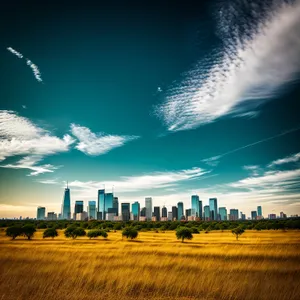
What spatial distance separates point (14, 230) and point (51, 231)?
793cm

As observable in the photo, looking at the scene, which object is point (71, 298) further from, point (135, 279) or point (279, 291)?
point (279, 291)

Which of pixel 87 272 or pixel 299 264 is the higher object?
pixel 87 272

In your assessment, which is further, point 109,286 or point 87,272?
point 87,272

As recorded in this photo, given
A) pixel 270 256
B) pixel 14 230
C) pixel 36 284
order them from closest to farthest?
1. pixel 36 284
2. pixel 270 256
3. pixel 14 230

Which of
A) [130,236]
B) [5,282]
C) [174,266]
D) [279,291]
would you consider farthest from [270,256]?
[130,236]

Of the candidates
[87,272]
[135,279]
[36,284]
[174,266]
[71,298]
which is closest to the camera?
[71,298]

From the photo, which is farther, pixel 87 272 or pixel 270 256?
pixel 270 256

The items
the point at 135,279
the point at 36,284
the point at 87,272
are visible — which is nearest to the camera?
the point at 36,284

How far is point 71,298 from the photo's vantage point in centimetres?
891

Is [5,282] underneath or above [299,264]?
above

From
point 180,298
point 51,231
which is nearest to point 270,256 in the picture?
point 180,298

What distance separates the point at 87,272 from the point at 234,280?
650cm

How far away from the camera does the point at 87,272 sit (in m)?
11.7

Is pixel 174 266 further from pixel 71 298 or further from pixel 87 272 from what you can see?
pixel 71 298
